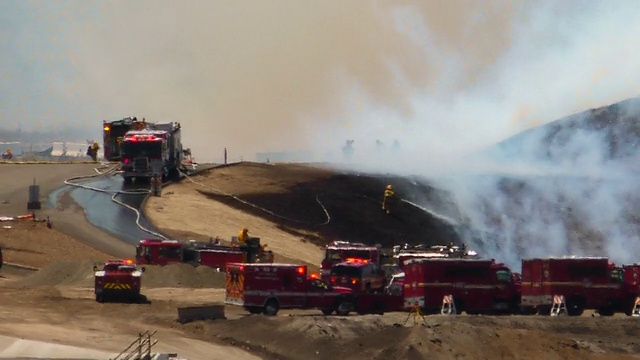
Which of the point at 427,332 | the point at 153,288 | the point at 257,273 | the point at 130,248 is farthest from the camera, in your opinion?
the point at 130,248

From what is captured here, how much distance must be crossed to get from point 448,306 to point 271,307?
6.89m

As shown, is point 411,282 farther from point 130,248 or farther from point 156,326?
point 130,248

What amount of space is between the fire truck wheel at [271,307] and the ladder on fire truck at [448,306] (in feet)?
21.2

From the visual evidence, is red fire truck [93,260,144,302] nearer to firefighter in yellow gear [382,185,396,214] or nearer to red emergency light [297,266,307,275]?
red emergency light [297,266,307,275]

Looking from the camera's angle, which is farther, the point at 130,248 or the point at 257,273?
the point at 130,248

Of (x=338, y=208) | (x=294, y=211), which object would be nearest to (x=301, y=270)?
(x=294, y=211)

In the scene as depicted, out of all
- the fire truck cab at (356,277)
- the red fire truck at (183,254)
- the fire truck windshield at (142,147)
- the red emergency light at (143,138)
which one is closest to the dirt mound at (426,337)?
the fire truck cab at (356,277)

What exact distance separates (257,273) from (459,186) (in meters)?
52.7

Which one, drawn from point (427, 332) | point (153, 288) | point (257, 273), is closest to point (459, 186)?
point (153, 288)

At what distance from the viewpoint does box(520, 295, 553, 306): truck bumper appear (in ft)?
159

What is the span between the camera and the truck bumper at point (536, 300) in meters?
48.4

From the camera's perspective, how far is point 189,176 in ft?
308

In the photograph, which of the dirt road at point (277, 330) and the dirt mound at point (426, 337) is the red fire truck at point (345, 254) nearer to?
the dirt road at point (277, 330)

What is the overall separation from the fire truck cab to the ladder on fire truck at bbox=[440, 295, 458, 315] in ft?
14.1
